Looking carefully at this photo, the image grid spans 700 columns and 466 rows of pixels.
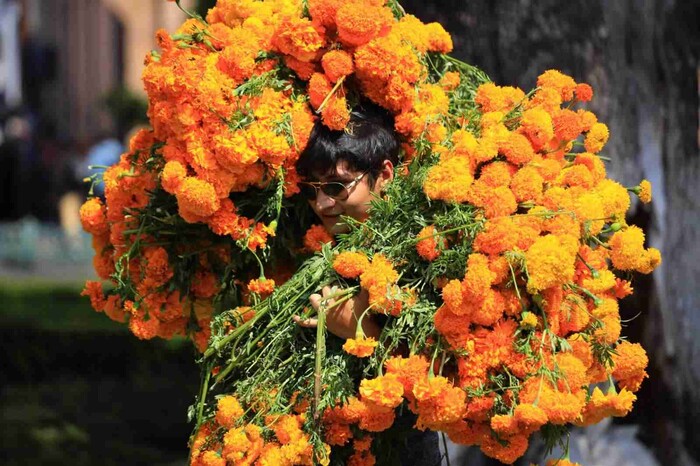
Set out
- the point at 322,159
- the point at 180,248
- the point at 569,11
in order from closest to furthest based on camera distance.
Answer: the point at 322,159, the point at 180,248, the point at 569,11

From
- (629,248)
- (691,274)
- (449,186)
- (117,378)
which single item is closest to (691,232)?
(691,274)

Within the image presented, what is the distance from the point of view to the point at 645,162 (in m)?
4.25

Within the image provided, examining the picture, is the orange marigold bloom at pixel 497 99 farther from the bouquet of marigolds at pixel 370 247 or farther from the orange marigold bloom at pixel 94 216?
the orange marigold bloom at pixel 94 216

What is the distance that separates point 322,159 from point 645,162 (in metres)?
2.08

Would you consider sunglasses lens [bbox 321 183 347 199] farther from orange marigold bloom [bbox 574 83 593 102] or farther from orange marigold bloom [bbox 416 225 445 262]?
orange marigold bloom [bbox 574 83 593 102]

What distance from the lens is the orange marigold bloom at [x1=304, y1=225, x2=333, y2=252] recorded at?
8.98ft

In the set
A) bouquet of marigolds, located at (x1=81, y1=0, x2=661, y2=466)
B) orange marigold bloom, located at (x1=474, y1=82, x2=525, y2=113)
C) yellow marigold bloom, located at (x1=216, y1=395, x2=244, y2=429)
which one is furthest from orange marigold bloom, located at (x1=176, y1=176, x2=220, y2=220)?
orange marigold bloom, located at (x1=474, y1=82, x2=525, y2=113)

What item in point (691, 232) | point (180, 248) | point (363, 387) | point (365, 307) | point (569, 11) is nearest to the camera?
point (363, 387)

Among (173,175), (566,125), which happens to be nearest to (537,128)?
(566,125)

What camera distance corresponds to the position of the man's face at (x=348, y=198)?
2641 mm

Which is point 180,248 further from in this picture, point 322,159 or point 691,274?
point 691,274

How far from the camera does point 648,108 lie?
428 centimetres

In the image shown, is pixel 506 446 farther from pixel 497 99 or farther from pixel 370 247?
pixel 497 99

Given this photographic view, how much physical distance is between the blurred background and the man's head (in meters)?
0.91
